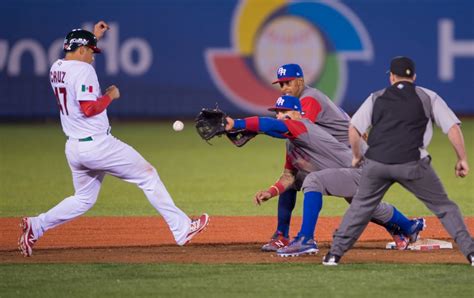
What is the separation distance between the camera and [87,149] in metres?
8.78

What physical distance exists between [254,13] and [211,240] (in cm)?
1419

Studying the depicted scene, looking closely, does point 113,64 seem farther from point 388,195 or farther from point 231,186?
point 388,195

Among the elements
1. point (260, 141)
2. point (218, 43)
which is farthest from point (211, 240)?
point (218, 43)

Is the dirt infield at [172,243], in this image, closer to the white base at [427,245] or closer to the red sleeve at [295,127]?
the white base at [427,245]

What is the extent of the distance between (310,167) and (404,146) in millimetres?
1479

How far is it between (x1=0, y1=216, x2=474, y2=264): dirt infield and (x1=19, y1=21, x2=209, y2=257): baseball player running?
0.30 metres

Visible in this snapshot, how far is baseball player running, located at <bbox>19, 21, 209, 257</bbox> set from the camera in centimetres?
875

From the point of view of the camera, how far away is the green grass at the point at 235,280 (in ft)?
23.9

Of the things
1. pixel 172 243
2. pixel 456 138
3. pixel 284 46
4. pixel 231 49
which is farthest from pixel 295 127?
pixel 231 49

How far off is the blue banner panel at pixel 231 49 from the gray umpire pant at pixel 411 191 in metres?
15.5

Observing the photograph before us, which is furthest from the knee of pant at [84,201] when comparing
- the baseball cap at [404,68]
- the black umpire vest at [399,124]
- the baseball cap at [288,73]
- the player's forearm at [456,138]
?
the player's forearm at [456,138]

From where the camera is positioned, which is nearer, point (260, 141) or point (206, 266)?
point (206, 266)

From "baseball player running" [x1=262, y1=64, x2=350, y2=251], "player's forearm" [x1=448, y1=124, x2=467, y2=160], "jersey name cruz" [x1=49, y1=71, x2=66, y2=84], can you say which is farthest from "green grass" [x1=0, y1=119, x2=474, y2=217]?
"player's forearm" [x1=448, y1=124, x2=467, y2=160]

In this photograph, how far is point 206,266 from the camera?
8477mm
